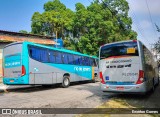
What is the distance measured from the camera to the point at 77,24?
3869 cm

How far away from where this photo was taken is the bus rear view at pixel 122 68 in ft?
38.8

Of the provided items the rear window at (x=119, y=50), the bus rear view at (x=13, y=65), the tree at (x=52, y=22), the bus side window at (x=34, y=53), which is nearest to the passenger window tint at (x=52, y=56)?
the bus side window at (x=34, y=53)

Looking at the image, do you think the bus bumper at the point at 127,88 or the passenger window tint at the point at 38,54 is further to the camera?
the passenger window tint at the point at 38,54

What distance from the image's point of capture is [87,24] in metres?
37.2

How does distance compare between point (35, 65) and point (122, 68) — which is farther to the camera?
point (35, 65)

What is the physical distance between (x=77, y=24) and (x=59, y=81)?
22358 mm

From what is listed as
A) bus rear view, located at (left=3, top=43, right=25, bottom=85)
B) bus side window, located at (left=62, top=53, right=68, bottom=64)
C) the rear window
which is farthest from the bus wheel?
the rear window

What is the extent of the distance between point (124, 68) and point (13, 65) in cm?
697

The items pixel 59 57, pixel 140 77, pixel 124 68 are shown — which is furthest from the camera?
pixel 59 57

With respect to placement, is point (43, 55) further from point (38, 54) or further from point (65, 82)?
point (65, 82)

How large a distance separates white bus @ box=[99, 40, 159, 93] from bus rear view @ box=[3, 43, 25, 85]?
5.00 m

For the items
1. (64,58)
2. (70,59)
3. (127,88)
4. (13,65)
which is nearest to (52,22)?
(70,59)

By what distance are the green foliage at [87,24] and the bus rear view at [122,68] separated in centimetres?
1974

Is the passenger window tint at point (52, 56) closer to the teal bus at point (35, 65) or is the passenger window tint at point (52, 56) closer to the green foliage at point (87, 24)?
the teal bus at point (35, 65)
